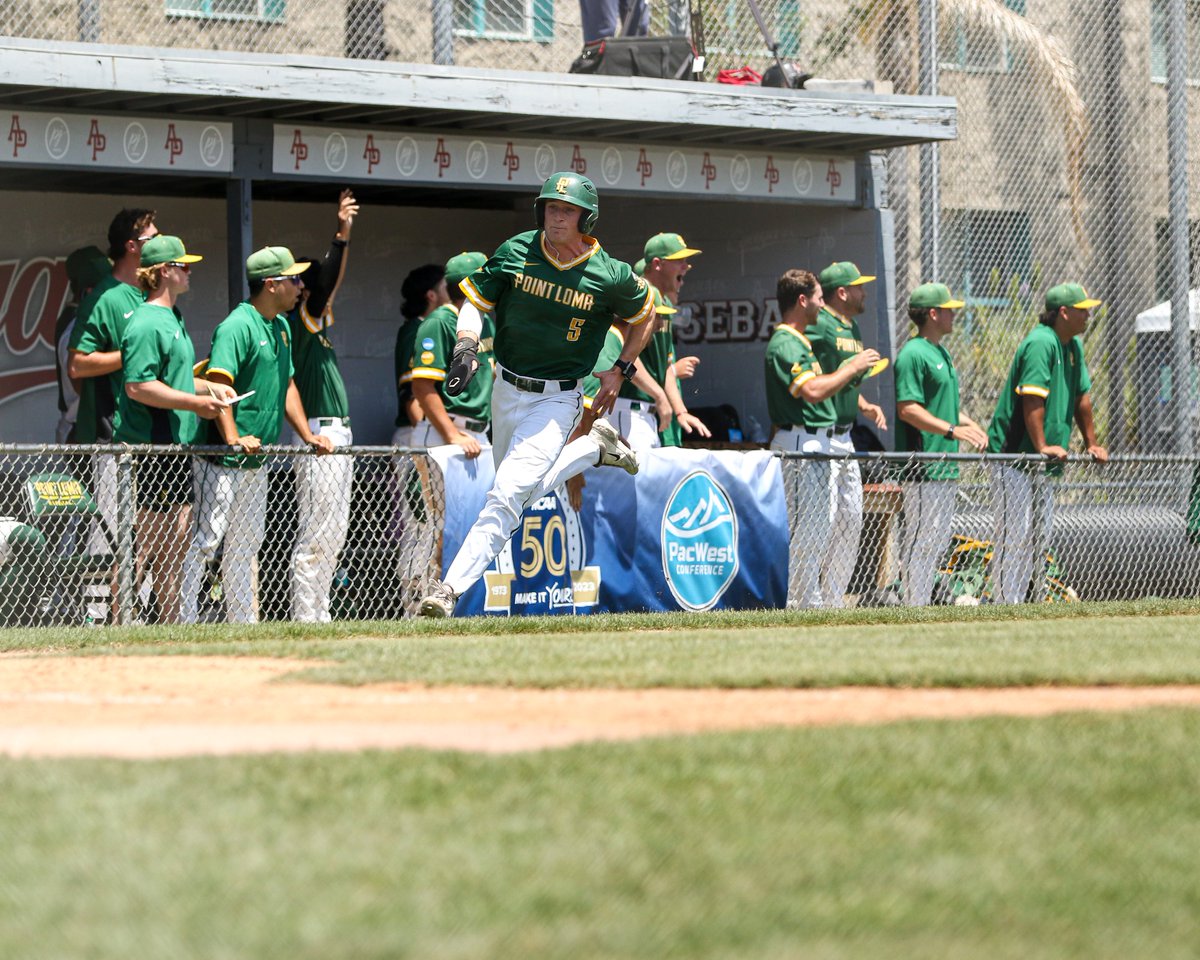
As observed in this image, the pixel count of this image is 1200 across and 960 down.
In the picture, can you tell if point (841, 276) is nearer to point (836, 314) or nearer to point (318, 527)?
point (836, 314)

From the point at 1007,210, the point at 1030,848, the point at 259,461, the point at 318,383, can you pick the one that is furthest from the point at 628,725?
the point at 1007,210

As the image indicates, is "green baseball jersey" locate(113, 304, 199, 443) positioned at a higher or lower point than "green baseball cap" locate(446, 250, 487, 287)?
lower

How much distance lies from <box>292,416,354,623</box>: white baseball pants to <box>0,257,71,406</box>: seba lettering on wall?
425 cm

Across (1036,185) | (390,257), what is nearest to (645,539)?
(390,257)

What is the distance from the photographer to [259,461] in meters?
10.2

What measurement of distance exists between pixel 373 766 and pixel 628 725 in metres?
1.00

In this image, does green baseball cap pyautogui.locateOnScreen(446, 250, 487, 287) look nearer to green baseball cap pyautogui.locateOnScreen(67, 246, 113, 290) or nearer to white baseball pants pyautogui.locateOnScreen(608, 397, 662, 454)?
white baseball pants pyautogui.locateOnScreen(608, 397, 662, 454)

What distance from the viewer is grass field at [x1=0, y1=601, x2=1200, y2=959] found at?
345cm

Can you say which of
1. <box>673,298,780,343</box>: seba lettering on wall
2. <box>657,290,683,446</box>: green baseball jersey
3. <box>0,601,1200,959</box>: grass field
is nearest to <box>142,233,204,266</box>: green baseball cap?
<box>657,290,683,446</box>: green baseball jersey

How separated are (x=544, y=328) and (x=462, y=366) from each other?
23.6 inches

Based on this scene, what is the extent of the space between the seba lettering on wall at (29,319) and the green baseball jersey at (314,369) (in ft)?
11.4

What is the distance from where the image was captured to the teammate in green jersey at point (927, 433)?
11891 mm

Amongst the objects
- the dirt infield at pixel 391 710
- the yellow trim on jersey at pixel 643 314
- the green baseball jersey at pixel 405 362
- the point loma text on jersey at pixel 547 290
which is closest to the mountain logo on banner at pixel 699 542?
the yellow trim on jersey at pixel 643 314

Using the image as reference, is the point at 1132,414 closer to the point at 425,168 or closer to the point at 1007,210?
the point at 1007,210
